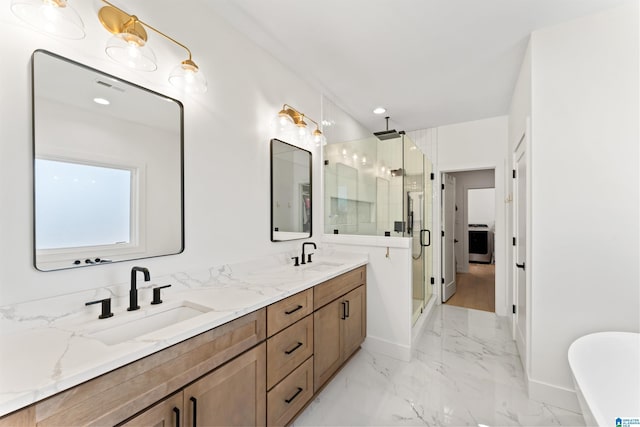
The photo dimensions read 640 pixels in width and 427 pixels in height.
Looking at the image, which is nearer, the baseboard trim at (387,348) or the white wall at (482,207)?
the baseboard trim at (387,348)

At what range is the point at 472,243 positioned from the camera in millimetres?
7383

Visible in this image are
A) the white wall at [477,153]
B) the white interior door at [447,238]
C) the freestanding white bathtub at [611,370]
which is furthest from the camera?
the white interior door at [447,238]

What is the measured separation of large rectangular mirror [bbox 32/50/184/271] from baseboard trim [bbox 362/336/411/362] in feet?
6.50

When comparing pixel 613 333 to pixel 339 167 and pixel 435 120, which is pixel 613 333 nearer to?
pixel 339 167

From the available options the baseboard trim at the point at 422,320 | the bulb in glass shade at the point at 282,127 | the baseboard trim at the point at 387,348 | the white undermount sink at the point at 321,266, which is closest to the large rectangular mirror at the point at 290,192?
the bulb in glass shade at the point at 282,127

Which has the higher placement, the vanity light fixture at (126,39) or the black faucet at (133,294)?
the vanity light fixture at (126,39)

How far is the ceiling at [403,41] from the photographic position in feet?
5.83

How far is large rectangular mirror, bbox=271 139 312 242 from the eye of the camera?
2311 millimetres

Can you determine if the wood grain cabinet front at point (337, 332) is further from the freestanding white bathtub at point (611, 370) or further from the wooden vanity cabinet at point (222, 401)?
the freestanding white bathtub at point (611, 370)

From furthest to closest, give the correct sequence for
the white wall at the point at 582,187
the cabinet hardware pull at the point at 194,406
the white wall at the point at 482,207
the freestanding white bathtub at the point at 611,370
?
the white wall at the point at 482,207, the white wall at the point at 582,187, the freestanding white bathtub at the point at 611,370, the cabinet hardware pull at the point at 194,406

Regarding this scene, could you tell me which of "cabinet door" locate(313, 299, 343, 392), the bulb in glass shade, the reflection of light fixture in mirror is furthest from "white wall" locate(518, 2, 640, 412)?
the reflection of light fixture in mirror

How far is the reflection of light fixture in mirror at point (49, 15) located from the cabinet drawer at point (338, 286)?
1798 mm

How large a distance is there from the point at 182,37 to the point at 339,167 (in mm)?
1866

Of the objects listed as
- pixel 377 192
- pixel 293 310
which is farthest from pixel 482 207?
pixel 293 310
